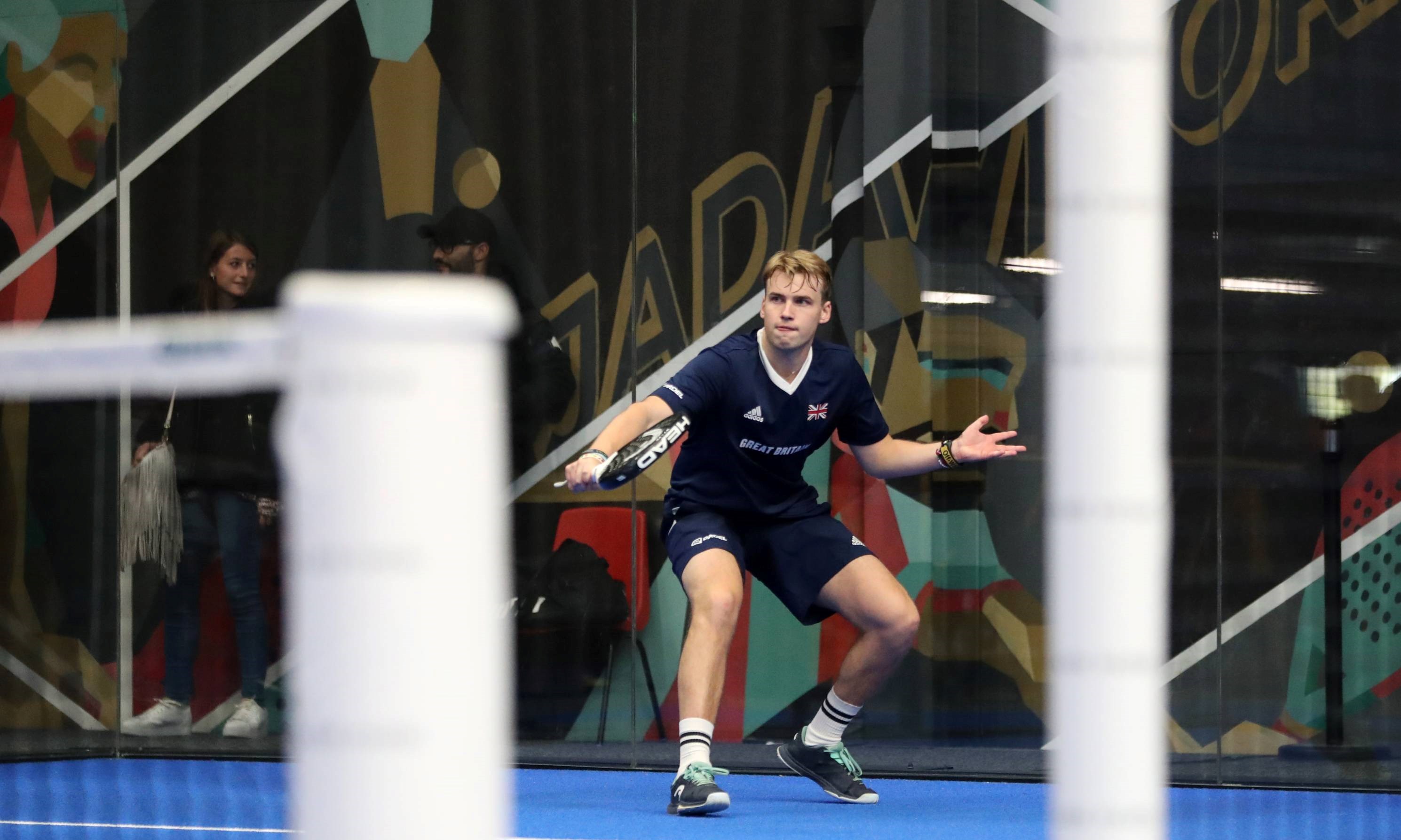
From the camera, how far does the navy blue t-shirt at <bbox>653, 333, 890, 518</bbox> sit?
457cm

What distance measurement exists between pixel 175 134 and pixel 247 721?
2314 mm

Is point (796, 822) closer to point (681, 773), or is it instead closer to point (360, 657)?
point (681, 773)

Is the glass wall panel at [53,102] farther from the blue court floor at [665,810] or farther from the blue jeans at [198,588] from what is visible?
the blue court floor at [665,810]

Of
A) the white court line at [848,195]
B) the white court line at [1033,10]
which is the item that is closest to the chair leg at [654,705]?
the white court line at [848,195]

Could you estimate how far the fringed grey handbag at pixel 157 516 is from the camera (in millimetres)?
6559

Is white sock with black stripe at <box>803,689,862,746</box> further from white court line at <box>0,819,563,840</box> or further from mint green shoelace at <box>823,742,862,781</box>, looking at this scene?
white court line at <box>0,819,563,840</box>

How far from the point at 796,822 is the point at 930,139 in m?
2.70

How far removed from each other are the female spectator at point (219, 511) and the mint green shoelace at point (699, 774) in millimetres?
2708

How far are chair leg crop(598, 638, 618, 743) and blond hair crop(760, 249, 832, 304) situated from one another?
216 cm

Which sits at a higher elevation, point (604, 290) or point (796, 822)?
point (604, 290)

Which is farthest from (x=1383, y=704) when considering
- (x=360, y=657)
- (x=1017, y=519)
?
(x=360, y=657)

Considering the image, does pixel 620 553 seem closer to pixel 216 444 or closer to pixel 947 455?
pixel 216 444

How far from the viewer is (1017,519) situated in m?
5.89

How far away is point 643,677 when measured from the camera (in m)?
6.25
